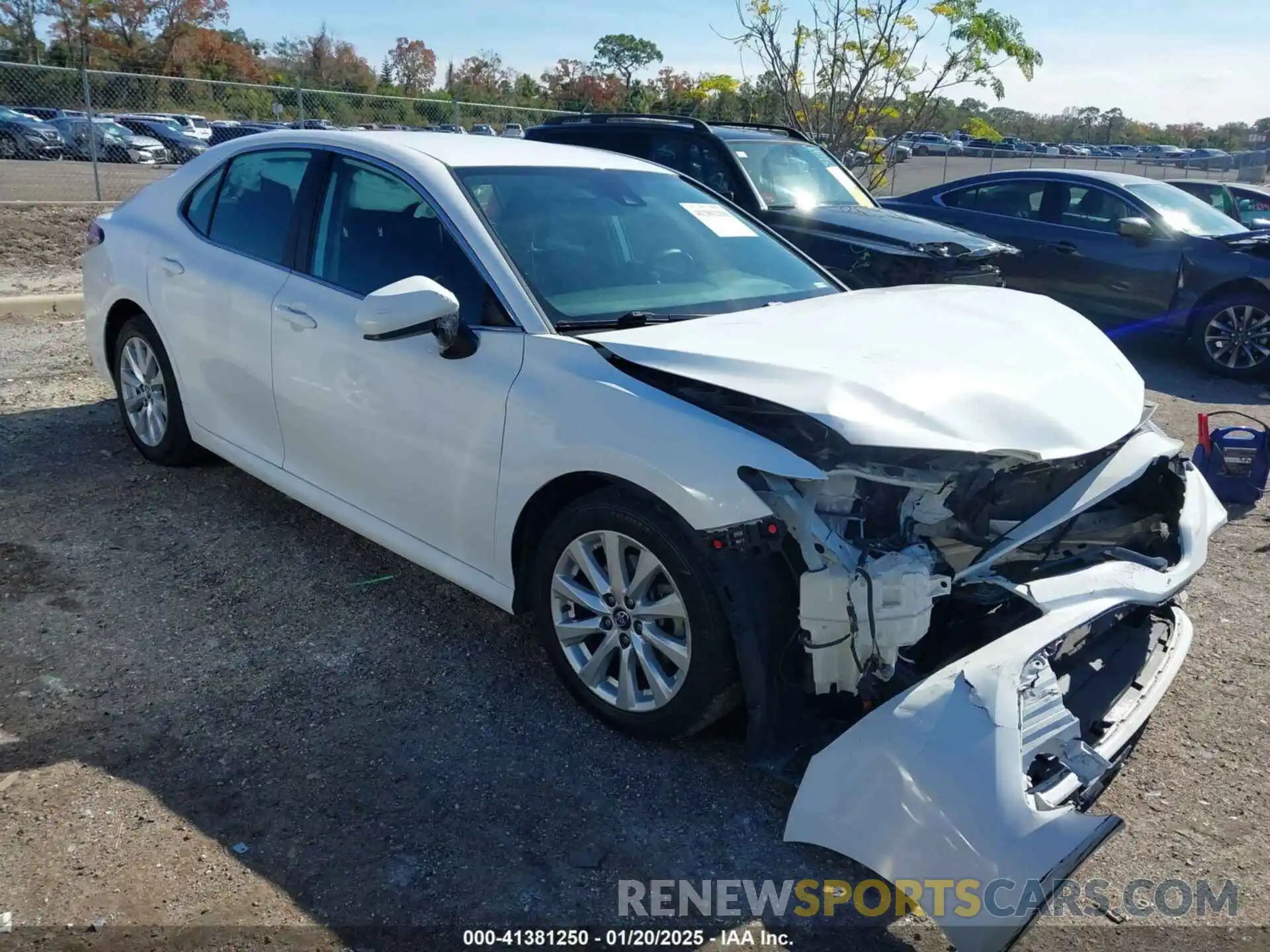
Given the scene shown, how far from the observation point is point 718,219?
4426 mm

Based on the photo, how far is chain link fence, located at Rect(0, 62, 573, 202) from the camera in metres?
15.6

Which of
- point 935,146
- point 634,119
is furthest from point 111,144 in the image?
point 935,146

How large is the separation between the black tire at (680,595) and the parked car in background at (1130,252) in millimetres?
7914

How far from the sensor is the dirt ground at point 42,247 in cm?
985

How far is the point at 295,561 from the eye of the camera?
4.48m

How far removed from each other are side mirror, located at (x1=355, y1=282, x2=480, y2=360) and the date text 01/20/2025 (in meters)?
1.76

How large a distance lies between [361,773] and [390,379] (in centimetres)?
133

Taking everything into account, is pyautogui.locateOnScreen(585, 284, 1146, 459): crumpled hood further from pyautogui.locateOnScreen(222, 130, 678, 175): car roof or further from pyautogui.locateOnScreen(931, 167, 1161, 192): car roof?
pyautogui.locateOnScreen(931, 167, 1161, 192): car roof

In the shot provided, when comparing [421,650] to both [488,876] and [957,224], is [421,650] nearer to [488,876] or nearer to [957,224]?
[488,876]

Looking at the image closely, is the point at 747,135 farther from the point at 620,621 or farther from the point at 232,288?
the point at 620,621

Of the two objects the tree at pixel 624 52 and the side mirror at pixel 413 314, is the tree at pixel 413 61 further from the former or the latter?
the side mirror at pixel 413 314

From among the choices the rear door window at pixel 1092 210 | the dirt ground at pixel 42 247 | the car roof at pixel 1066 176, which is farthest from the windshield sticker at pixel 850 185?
the dirt ground at pixel 42 247

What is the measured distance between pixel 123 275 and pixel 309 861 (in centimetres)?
349

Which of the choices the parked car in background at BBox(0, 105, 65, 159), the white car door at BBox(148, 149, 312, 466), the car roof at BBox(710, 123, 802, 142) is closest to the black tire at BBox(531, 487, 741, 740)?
the white car door at BBox(148, 149, 312, 466)
